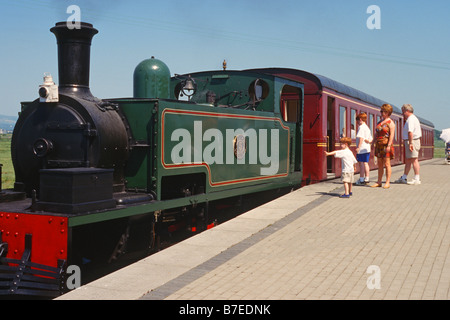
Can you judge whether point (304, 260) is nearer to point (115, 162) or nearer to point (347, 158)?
point (115, 162)

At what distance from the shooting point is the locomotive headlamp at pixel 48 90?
5.47 m

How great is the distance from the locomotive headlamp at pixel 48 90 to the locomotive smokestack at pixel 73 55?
0.73 ft

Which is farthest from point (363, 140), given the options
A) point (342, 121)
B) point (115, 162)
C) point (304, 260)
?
point (115, 162)

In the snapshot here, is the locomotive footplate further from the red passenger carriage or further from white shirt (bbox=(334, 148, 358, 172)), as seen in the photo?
the red passenger carriage

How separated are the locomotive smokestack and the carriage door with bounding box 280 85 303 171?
4.64m

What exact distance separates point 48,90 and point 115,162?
1.04 m

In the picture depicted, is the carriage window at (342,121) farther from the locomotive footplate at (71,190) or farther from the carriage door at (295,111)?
the locomotive footplate at (71,190)

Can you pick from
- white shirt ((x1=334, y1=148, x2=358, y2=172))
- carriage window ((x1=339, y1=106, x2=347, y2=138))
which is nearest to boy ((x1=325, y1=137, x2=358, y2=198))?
white shirt ((x1=334, y1=148, x2=358, y2=172))

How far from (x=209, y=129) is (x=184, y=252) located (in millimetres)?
2030

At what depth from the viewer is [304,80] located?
11023 mm

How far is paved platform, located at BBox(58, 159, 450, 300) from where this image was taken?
4.01 m

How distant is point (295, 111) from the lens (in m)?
10.3
